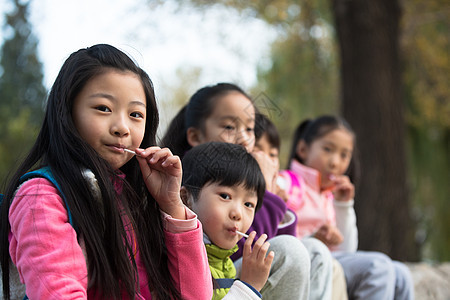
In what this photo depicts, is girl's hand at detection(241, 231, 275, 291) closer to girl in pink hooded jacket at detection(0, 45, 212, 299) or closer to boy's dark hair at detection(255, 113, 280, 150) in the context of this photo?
girl in pink hooded jacket at detection(0, 45, 212, 299)

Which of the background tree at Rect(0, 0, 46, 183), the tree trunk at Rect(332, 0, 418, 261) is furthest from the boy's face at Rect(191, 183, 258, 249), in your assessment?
the background tree at Rect(0, 0, 46, 183)

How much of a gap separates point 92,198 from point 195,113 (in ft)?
2.82

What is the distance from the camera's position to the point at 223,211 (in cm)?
139

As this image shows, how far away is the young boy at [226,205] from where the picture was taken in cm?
133

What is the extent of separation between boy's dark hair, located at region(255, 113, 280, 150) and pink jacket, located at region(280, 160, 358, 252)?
24 cm

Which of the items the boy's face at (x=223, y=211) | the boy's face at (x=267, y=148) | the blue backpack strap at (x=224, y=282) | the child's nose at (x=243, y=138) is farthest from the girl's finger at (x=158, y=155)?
the boy's face at (x=267, y=148)

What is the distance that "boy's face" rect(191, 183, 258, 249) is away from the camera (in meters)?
1.38

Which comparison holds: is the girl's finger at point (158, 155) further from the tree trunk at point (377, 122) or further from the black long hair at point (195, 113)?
the tree trunk at point (377, 122)

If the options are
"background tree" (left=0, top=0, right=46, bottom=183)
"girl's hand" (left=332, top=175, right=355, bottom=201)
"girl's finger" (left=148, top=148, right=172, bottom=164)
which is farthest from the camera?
"background tree" (left=0, top=0, right=46, bottom=183)

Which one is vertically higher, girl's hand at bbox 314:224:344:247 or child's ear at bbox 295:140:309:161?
child's ear at bbox 295:140:309:161

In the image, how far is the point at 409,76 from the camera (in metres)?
6.00

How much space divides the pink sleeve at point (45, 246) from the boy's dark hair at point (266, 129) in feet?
3.46

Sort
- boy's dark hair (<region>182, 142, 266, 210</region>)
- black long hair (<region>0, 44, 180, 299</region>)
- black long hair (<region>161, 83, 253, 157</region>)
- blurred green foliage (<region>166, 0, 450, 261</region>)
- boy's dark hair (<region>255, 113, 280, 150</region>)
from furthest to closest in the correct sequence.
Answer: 1. blurred green foliage (<region>166, 0, 450, 261</region>)
2. boy's dark hair (<region>255, 113, 280, 150</region>)
3. black long hair (<region>161, 83, 253, 157</region>)
4. boy's dark hair (<region>182, 142, 266, 210</region>)
5. black long hair (<region>0, 44, 180, 299</region>)

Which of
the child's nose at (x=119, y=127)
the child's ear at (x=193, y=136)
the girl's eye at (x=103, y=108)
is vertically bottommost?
the child's ear at (x=193, y=136)
